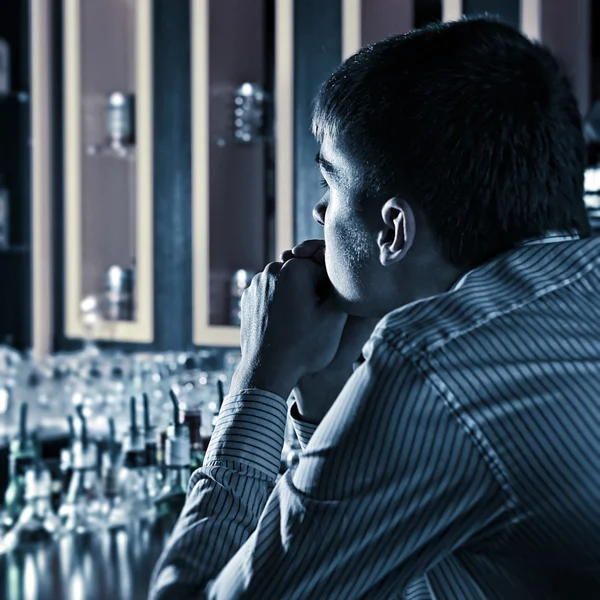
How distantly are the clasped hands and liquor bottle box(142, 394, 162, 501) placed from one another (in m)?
0.61

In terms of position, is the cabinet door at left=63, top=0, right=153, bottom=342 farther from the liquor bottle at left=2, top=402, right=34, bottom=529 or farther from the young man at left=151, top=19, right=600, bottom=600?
the young man at left=151, top=19, right=600, bottom=600

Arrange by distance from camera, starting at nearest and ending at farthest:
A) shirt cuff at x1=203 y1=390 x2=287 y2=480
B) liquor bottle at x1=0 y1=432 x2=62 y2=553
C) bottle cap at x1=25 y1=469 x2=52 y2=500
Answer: shirt cuff at x1=203 y1=390 x2=287 y2=480
liquor bottle at x1=0 y1=432 x2=62 y2=553
bottle cap at x1=25 y1=469 x2=52 y2=500

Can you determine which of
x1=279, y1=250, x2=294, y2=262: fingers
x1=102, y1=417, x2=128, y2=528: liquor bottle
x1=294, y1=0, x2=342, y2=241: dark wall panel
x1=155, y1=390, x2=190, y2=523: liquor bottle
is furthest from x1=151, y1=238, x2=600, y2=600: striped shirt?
x1=294, y1=0, x2=342, y2=241: dark wall panel

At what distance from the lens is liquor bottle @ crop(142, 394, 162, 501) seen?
1.71 metres

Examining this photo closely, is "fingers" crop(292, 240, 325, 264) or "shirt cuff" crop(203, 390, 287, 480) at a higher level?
"fingers" crop(292, 240, 325, 264)

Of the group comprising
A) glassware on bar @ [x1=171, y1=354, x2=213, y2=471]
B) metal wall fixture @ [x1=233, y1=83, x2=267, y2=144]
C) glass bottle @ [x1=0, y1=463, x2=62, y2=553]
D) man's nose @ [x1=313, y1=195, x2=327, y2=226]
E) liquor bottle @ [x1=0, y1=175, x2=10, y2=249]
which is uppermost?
metal wall fixture @ [x1=233, y1=83, x2=267, y2=144]

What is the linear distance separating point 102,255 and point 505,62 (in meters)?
2.66

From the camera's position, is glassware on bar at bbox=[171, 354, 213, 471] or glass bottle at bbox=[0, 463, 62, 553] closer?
glassware on bar at bbox=[171, 354, 213, 471]

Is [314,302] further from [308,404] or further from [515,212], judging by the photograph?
[515,212]

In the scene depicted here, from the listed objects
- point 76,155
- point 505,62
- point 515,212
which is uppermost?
point 76,155

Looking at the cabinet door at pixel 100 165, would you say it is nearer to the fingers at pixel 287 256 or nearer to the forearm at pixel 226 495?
the fingers at pixel 287 256

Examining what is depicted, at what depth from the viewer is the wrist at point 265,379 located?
3.34 feet

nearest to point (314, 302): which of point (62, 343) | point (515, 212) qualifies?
point (515, 212)

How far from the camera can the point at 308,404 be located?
1.12m
